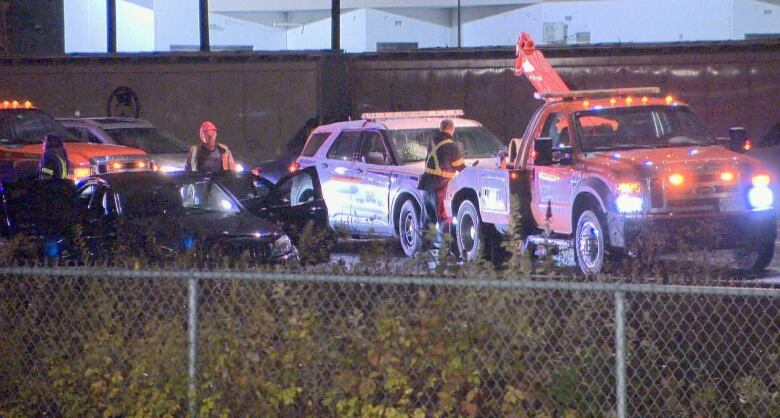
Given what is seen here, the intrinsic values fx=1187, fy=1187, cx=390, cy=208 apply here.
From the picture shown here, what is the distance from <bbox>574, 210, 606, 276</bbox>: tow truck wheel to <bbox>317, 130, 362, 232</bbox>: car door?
412 centimetres

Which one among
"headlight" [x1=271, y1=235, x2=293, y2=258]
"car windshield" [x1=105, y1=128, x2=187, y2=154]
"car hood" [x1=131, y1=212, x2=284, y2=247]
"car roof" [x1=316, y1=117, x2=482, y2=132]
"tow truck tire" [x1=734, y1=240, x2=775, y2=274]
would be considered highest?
"car roof" [x1=316, y1=117, x2=482, y2=132]

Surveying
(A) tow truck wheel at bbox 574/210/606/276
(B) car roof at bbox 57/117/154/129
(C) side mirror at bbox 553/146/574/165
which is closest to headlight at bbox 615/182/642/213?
(A) tow truck wheel at bbox 574/210/606/276

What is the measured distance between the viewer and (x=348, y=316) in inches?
243

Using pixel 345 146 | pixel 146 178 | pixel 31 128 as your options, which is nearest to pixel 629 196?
pixel 146 178

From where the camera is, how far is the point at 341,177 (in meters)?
15.7

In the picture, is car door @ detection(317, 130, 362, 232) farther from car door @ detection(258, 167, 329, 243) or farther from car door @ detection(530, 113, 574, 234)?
car door @ detection(530, 113, 574, 234)

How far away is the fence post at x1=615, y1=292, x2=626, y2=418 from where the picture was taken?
5.59m

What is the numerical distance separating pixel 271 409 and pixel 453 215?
811 cm

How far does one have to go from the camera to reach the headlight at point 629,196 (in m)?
11.2

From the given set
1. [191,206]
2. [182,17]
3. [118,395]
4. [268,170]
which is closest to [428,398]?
[118,395]

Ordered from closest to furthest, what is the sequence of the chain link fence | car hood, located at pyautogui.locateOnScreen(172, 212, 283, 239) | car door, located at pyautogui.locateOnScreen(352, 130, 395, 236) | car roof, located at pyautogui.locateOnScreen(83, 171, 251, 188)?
the chain link fence → car hood, located at pyautogui.locateOnScreen(172, 212, 283, 239) → car roof, located at pyautogui.locateOnScreen(83, 171, 251, 188) → car door, located at pyautogui.locateOnScreen(352, 130, 395, 236)

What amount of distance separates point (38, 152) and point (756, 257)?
10.9 meters

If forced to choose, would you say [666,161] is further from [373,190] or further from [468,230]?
[373,190]

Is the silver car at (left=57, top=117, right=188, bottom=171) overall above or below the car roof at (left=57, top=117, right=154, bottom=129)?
below
